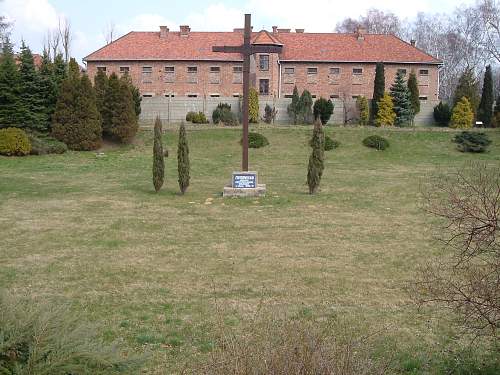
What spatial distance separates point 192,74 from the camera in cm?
3978

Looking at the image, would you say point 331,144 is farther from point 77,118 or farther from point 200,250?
point 200,250

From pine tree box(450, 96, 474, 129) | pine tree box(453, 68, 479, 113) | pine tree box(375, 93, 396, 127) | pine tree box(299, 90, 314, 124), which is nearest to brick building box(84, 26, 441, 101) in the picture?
pine tree box(453, 68, 479, 113)

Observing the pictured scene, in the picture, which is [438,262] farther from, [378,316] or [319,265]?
[378,316]

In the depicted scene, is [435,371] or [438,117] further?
[438,117]

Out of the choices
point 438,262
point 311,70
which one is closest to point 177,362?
point 438,262

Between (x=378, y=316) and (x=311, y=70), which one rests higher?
(x=311, y=70)

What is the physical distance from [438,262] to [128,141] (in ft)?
70.6

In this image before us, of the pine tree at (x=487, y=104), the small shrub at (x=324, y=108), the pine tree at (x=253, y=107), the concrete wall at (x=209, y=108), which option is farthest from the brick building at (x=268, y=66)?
the pine tree at (x=487, y=104)

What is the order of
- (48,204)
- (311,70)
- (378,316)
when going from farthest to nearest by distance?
1. (311,70)
2. (48,204)
3. (378,316)

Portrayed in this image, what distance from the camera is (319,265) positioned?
9.16 meters

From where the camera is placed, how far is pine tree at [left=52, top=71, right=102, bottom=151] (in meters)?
26.2

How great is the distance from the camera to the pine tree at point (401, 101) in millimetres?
32406

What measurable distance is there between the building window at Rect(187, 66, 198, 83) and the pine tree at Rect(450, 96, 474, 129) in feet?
57.8

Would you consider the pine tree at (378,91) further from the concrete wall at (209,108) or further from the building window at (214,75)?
the building window at (214,75)
